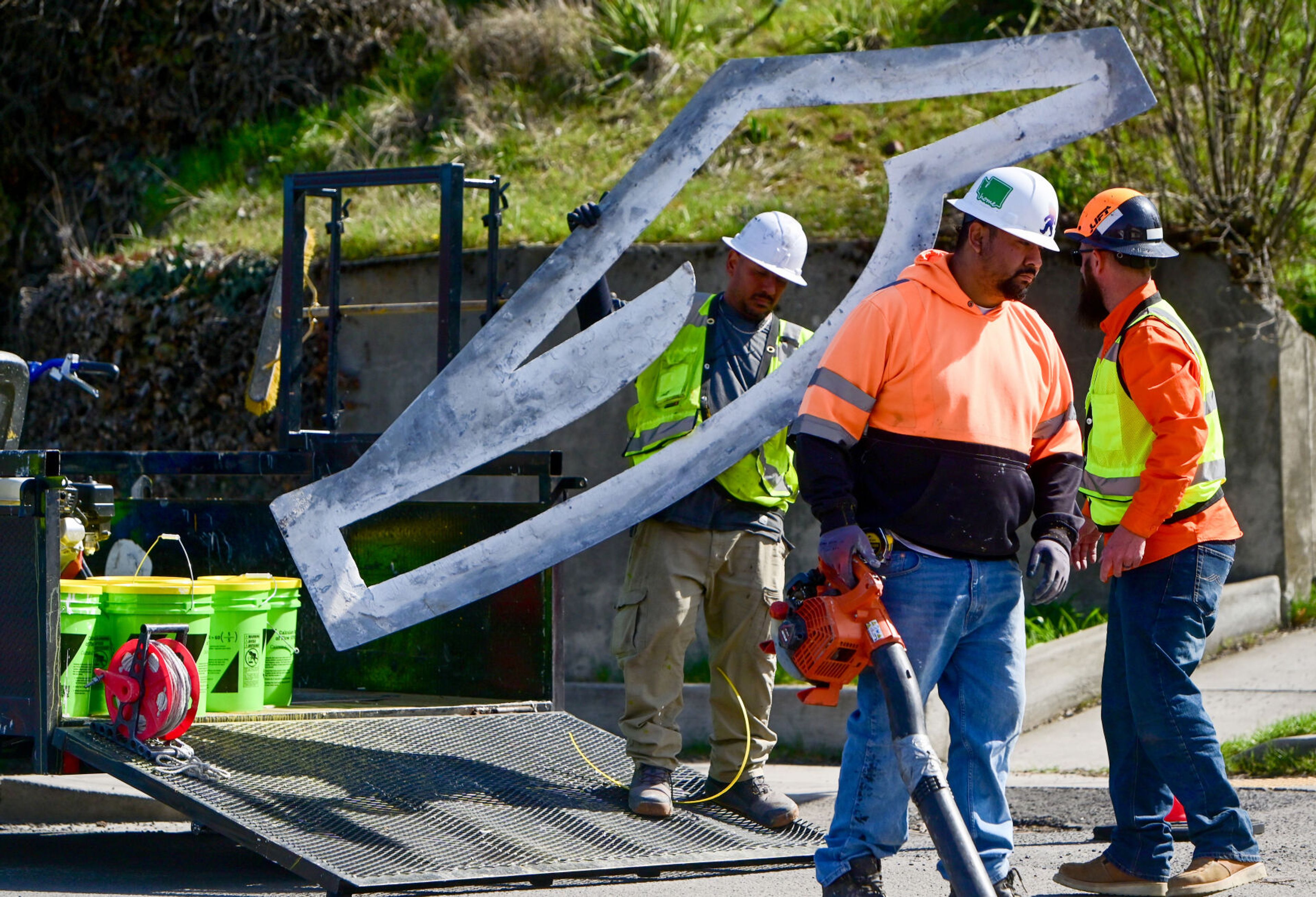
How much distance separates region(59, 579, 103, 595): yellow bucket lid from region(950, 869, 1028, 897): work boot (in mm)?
2718

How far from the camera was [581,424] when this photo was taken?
8859mm

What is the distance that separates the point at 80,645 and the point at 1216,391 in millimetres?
6277

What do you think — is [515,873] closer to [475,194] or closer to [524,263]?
[524,263]

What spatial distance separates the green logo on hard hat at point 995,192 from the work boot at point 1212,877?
75.3 inches

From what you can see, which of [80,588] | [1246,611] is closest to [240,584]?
[80,588]

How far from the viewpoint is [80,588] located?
4.77 m

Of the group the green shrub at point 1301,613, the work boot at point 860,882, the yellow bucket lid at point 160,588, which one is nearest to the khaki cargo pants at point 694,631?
the work boot at point 860,882

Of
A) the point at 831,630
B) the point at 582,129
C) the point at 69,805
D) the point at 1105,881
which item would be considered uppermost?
the point at 582,129

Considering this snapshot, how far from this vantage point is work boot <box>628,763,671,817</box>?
16.2 ft

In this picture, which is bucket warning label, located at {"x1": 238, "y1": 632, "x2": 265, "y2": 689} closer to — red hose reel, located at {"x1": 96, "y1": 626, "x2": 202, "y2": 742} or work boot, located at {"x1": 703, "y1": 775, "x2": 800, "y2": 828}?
red hose reel, located at {"x1": 96, "y1": 626, "x2": 202, "y2": 742}

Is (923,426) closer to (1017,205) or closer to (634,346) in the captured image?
(1017,205)

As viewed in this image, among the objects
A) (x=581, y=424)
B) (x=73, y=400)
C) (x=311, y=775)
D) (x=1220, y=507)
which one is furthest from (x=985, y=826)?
(x=73, y=400)

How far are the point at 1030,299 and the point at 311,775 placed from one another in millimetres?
5347

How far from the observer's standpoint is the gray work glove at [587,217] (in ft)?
17.3
